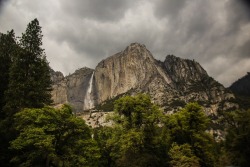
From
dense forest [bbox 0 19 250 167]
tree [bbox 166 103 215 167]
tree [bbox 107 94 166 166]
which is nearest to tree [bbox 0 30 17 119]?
dense forest [bbox 0 19 250 167]

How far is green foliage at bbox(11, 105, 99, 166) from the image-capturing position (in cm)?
3516

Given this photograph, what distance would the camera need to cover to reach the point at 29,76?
1788 inches

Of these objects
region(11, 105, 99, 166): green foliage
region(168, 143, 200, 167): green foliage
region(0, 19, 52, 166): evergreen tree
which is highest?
region(0, 19, 52, 166): evergreen tree

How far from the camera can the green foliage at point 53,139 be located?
35156mm

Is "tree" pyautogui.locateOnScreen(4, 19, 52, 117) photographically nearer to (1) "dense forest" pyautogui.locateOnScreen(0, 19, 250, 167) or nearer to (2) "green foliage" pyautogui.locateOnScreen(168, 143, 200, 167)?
(1) "dense forest" pyautogui.locateOnScreen(0, 19, 250, 167)

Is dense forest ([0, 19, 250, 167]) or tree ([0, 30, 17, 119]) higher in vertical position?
tree ([0, 30, 17, 119])

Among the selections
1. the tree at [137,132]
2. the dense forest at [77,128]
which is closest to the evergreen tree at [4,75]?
the dense forest at [77,128]

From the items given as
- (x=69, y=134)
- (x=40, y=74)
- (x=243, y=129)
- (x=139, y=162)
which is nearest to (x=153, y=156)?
(x=139, y=162)

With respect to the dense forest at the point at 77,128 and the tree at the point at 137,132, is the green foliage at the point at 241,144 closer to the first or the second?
the dense forest at the point at 77,128

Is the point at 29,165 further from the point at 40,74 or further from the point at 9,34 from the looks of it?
the point at 9,34

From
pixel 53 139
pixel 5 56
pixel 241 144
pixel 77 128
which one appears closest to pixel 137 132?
pixel 77 128

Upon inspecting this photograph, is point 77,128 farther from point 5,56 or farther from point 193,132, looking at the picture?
point 5,56

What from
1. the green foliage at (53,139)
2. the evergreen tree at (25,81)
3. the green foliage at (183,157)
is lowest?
the green foliage at (183,157)

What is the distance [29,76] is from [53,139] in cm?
1282
